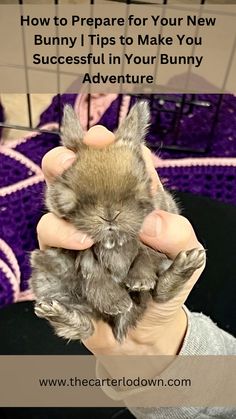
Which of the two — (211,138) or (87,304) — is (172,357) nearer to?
(87,304)

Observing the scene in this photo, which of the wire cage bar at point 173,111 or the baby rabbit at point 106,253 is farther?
the wire cage bar at point 173,111

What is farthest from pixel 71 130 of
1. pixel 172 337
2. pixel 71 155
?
pixel 172 337

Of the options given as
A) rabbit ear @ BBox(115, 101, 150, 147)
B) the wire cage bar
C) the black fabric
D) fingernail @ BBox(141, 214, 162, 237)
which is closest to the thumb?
fingernail @ BBox(141, 214, 162, 237)

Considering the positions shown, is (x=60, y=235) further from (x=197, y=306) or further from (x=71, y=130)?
(x=197, y=306)

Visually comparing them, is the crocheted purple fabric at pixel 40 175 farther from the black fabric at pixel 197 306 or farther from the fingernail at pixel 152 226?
the fingernail at pixel 152 226

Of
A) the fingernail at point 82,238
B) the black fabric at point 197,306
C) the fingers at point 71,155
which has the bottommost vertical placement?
the black fabric at point 197,306

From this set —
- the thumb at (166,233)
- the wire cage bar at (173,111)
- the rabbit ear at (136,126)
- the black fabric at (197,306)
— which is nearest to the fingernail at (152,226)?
the thumb at (166,233)

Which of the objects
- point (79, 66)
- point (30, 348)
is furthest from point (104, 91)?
point (30, 348)
